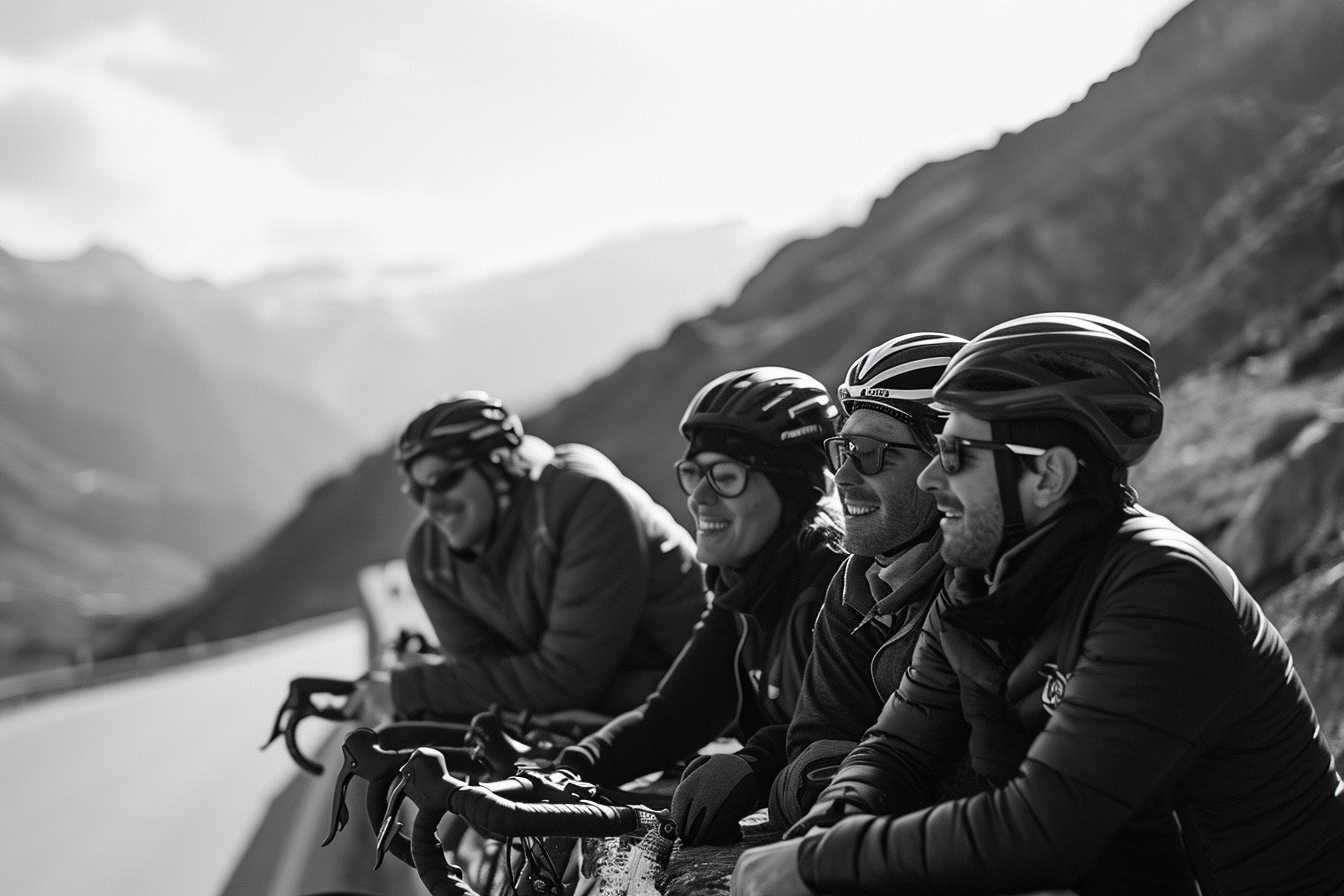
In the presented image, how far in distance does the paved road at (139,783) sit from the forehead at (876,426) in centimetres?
581

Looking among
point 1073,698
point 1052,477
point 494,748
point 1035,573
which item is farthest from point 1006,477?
point 494,748

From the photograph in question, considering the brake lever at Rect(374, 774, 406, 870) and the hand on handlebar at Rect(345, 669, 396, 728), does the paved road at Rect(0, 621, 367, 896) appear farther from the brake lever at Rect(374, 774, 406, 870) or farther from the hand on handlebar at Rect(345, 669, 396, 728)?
the brake lever at Rect(374, 774, 406, 870)

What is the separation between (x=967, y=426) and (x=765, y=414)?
4.99 feet

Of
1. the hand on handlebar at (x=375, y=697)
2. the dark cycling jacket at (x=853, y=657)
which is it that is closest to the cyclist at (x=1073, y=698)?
the dark cycling jacket at (x=853, y=657)

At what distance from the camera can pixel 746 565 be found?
Answer: 3975 mm

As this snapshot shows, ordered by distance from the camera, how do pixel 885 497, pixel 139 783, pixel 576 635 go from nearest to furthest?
pixel 885 497 < pixel 576 635 < pixel 139 783

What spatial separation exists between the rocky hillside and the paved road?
6429 millimetres

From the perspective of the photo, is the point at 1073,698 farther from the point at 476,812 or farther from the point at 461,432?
the point at 461,432

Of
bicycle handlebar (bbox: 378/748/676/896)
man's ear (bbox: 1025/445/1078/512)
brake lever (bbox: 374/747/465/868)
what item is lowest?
bicycle handlebar (bbox: 378/748/676/896)

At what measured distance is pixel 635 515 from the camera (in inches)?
216

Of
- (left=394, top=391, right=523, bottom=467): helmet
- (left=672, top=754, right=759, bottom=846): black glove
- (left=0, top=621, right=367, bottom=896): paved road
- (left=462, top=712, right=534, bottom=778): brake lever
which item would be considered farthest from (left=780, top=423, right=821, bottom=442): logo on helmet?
(left=0, top=621, right=367, bottom=896): paved road

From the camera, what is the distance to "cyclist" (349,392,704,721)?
532cm

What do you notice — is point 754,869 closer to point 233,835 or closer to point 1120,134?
point 233,835

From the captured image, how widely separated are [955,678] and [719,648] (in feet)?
5.10
